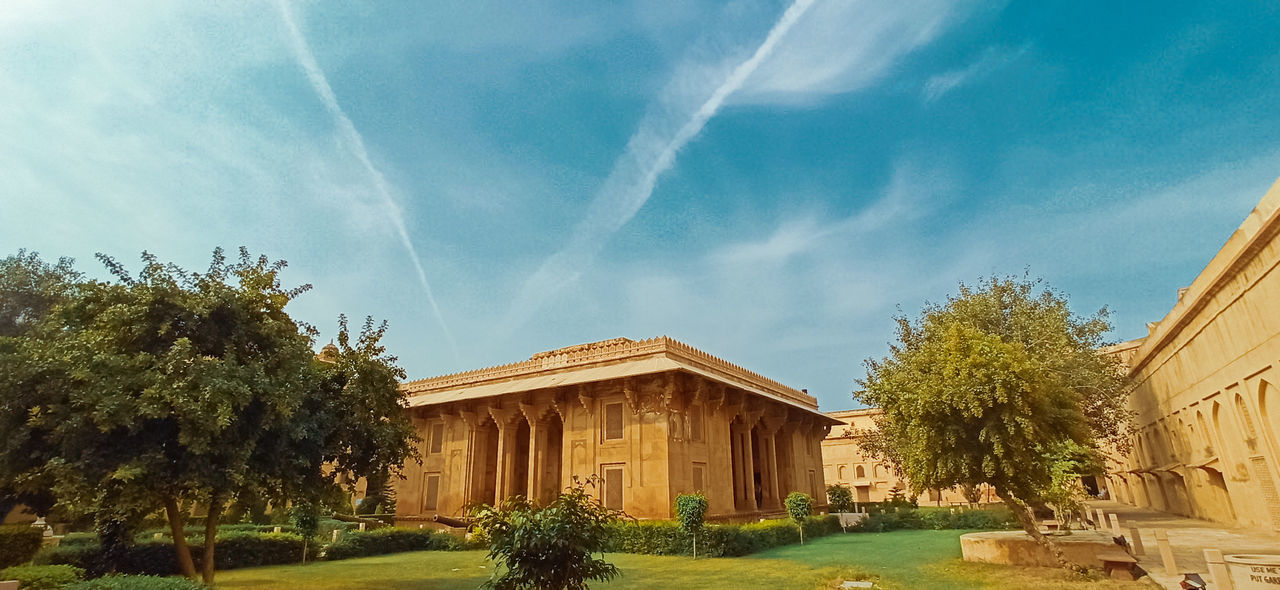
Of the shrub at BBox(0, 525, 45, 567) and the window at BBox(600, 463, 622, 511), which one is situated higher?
the window at BBox(600, 463, 622, 511)

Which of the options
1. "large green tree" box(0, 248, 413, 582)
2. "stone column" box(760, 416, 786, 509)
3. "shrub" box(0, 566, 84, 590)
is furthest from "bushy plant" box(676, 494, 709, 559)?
"shrub" box(0, 566, 84, 590)

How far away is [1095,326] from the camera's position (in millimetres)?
26344

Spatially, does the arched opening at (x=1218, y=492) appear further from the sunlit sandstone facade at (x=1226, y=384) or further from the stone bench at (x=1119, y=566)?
the stone bench at (x=1119, y=566)

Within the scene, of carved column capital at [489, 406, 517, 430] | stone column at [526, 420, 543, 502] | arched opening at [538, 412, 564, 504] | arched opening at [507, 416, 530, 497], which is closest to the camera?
stone column at [526, 420, 543, 502]

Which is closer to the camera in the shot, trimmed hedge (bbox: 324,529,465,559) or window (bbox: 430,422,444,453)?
trimmed hedge (bbox: 324,529,465,559)

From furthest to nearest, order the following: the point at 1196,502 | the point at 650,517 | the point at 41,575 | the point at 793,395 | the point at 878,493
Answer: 1. the point at 878,493
2. the point at 793,395
3. the point at 1196,502
4. the point at 650,517
5. the point at 41,575

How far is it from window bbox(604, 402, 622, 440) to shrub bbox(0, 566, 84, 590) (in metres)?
15.1

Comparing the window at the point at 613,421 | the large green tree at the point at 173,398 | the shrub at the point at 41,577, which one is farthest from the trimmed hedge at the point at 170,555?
the window at the point at 613,421

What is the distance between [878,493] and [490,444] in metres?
36.2

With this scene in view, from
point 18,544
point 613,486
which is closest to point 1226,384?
point 613,486

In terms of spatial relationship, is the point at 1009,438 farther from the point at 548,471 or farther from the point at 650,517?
the point at 548,471

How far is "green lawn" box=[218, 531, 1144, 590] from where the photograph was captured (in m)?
11.5

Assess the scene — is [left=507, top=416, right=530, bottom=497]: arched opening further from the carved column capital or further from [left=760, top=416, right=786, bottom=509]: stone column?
[left=760, top=416, right=786, bottom=509]: stone column

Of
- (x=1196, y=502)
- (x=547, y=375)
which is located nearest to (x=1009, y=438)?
(x=547, y=375)
